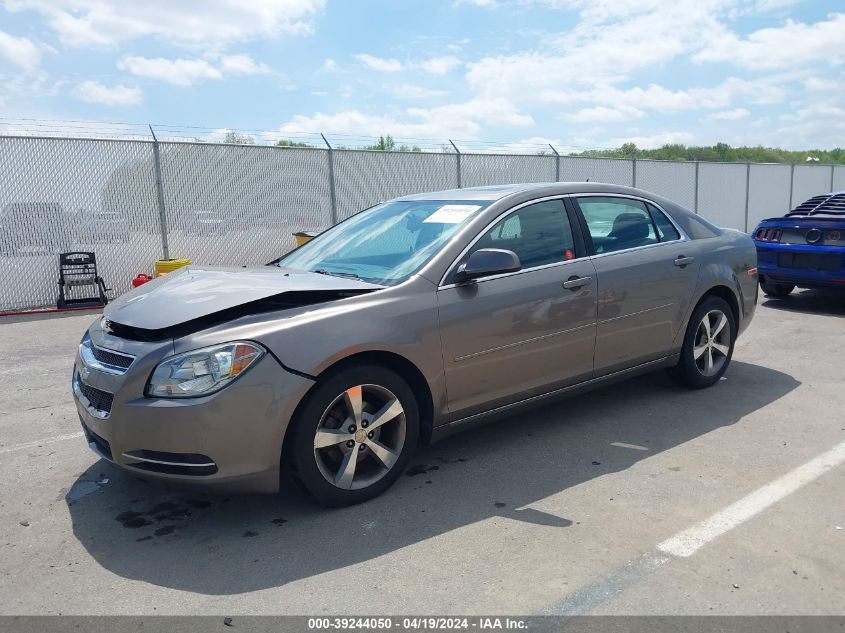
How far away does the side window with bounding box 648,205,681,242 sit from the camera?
5152 millimetres

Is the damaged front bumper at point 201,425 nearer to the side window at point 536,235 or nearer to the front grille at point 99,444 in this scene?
the front grille at point 99,444

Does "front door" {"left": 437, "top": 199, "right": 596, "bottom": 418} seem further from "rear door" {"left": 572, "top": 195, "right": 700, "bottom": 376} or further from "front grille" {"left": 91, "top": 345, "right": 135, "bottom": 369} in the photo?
"front grille" {"left": 91, "top": 345, "right": 135, "bottom": 369}

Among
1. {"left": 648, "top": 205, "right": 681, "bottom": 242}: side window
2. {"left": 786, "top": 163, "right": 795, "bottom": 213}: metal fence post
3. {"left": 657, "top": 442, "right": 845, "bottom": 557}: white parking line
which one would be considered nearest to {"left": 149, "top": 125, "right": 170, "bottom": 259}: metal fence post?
{"left": 648, "top": 205, "right": 681, "bottom": 242}: side window

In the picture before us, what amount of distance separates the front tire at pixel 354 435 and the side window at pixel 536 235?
3.62 ft

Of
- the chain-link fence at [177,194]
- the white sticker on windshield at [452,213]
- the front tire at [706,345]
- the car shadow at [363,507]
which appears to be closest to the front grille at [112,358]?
the car shadow at [363,507]

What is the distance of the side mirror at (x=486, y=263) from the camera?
12.5 ft

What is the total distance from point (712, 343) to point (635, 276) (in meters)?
1.17

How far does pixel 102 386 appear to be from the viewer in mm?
3326

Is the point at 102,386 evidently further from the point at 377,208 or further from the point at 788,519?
the point at 788,519

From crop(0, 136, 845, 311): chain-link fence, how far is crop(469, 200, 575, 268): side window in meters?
6.82

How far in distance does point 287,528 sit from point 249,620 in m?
0.74

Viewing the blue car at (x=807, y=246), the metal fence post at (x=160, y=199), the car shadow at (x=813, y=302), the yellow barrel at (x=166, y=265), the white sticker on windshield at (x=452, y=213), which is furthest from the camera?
the metal fence post at (x=160, y=199)

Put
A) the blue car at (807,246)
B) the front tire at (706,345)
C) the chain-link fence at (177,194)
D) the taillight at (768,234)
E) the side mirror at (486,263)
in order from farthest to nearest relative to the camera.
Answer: the chain-link fence at (177,194) → the taillight at (768,234) → the blue car at (807,246) → the front tire at (706,345) → the side mirror at (486,263)

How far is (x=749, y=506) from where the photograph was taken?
137 inches
